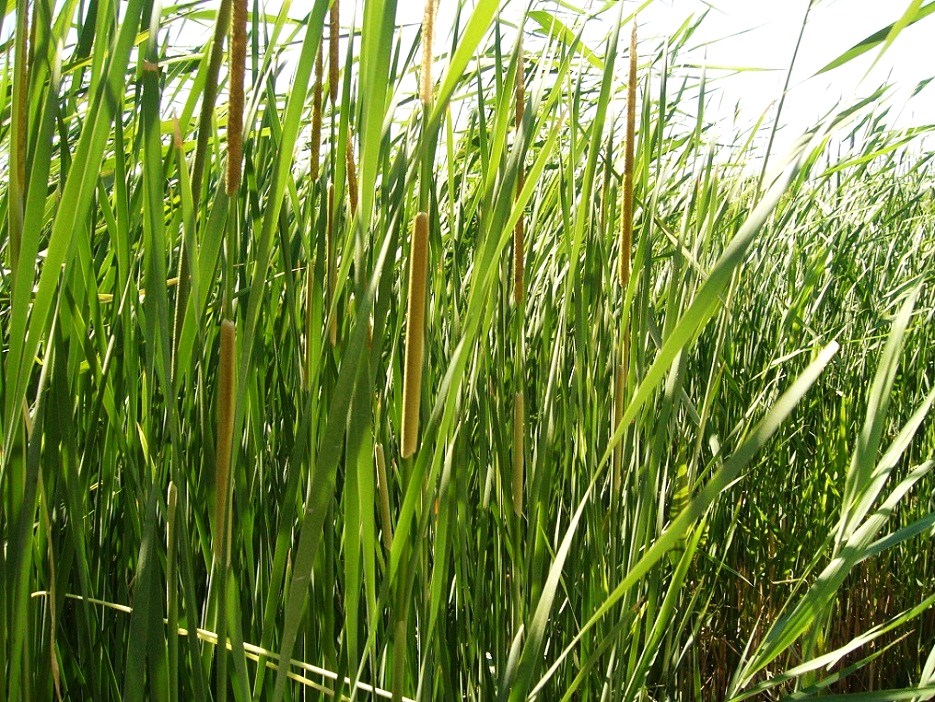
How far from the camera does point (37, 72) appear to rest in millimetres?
531

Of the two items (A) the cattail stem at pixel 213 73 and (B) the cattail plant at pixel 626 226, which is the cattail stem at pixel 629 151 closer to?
(B) the cattail plant at pixel 626 226

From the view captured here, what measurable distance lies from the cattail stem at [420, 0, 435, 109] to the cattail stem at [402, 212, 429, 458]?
0.22 feet

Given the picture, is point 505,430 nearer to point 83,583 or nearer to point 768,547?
point 83,583

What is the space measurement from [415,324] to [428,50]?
0.14 meters

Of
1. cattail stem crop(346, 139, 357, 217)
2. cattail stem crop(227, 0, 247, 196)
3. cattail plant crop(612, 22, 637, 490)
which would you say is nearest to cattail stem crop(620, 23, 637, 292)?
cattail plant crop(612, 22, 637, 490)

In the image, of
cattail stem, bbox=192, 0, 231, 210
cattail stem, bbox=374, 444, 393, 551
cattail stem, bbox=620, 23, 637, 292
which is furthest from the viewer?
cattail stem, bbox=620, 23, 637, 292

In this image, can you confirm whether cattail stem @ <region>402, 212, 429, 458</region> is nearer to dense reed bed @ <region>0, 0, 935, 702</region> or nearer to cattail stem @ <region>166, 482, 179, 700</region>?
dense reed bed @ <region>0, 0, 935, 702</region>

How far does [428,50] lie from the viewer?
443 millimetres

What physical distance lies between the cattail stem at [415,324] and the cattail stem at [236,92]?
10 centimetres

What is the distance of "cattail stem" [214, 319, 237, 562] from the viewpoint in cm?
45

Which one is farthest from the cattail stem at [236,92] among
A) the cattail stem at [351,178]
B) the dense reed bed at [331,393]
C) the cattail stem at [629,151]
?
the cattail stem at [629,151]

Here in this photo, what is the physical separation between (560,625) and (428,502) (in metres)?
0.62

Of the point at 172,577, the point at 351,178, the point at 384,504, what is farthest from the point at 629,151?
the point at 172,577

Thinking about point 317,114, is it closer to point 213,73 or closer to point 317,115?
point 317,115
